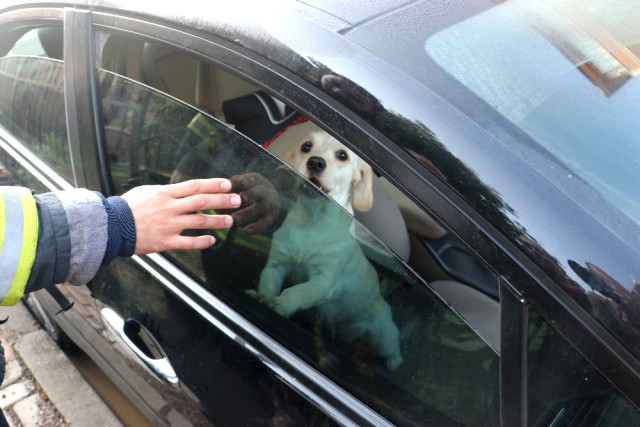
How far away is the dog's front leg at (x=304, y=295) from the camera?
128 centimetres

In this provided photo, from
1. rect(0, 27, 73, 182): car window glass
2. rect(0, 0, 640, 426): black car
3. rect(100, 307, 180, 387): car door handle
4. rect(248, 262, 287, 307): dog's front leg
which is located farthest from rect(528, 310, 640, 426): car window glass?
rect(0, 27, 73, 182): car window glass

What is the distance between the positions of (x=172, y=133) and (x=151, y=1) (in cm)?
31

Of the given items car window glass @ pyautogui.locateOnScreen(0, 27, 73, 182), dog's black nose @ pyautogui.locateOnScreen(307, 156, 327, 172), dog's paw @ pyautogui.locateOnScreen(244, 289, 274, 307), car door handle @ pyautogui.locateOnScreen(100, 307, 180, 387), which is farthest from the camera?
dog's black nose @ pyautogui.locateOnScreen(307, 156, 327, 172)

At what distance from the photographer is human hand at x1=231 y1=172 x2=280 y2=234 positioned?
4.21 feet

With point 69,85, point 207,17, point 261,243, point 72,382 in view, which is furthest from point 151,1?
point 72,382

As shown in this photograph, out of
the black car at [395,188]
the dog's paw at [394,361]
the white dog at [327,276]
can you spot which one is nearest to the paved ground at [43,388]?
the black car at [395,188]

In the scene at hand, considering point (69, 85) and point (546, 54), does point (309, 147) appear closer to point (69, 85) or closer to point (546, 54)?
point (69, 85)

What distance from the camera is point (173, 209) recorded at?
4.09 ft

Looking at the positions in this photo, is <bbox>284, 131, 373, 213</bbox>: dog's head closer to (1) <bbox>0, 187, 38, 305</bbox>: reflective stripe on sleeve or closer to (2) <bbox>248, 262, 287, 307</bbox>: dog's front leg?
(2) <bbox>248, 262, 287, 307</bbox>: dog's front leg

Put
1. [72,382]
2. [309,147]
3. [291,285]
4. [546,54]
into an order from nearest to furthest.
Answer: [546,54] → [291,285] → [309,147] → [72,382]

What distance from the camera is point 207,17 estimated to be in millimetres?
1225

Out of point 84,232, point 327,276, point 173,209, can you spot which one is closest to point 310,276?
point 327,276

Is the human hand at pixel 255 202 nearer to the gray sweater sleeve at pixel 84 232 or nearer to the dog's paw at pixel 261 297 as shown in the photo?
the dog's paw at pixel 261 297

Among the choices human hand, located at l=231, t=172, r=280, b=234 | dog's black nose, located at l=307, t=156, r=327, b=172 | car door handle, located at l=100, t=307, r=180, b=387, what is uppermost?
human hand, located at l=231, t=172, r=280, b=234
